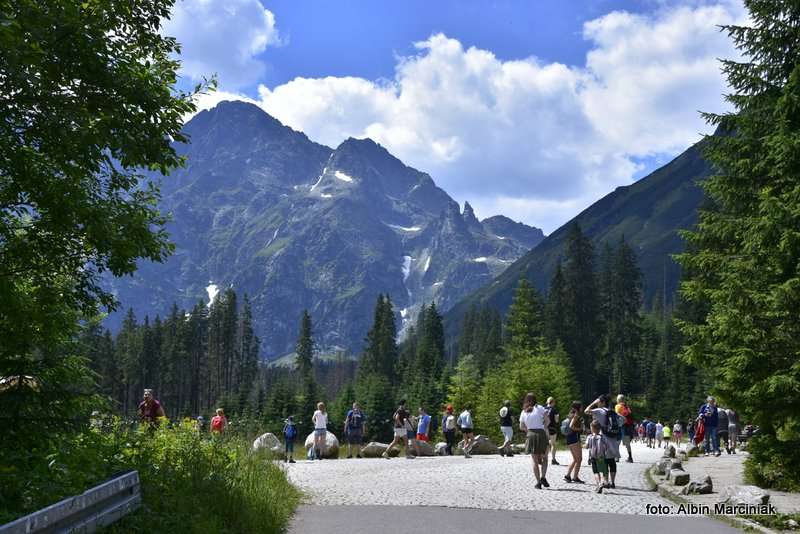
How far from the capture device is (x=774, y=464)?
13250 millimetres

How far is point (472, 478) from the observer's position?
16.7m

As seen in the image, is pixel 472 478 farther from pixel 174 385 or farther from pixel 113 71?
pixel 174 385

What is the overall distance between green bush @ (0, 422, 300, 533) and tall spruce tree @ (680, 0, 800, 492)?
345 inches

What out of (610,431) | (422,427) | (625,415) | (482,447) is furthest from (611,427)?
(482,447)

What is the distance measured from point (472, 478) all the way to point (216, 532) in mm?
10002

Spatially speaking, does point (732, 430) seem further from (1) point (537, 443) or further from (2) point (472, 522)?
(2) point (472, 522)

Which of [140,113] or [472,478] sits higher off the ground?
[140,113]

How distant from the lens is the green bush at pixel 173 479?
6719mm

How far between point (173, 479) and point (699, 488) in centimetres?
948

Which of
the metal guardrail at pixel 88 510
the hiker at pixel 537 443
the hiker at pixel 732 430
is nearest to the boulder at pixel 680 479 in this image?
the hiker at pixel 537 443

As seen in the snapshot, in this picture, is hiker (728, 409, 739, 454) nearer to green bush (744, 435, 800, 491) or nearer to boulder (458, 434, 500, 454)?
boulder (458, 434, 500, 454)

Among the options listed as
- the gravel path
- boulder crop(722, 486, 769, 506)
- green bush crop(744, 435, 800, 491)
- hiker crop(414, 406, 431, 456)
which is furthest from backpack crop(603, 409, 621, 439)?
hiker crop(414, 406, 431, 456)

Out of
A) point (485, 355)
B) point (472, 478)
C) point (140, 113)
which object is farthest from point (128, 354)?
point (140, 113)

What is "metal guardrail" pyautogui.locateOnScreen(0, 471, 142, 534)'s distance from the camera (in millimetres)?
4611
